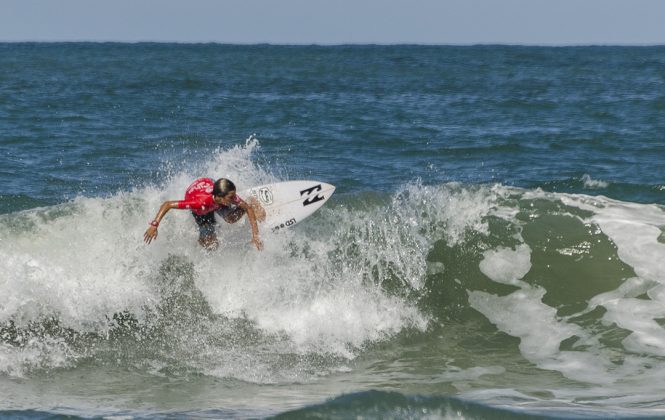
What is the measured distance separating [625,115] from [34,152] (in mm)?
15346

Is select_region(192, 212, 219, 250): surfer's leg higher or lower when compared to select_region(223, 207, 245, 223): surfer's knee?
lower

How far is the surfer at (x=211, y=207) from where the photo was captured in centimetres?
978

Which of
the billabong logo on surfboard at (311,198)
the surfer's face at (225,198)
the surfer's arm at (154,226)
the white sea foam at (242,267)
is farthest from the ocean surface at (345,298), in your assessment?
the surfer's arm at (154,226)

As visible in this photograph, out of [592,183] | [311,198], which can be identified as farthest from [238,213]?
[592,183]

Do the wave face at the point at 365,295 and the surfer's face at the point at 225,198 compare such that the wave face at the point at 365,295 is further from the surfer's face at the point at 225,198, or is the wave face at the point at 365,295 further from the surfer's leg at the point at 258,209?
the surfer's face at the point at 225,198

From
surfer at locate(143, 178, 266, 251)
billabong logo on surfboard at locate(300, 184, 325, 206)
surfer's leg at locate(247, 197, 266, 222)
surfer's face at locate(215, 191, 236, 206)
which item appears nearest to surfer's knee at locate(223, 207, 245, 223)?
surfer at locate(143, 178, 266, 251)

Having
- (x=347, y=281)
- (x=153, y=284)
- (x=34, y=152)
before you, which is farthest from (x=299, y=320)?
(x=34, y=152)

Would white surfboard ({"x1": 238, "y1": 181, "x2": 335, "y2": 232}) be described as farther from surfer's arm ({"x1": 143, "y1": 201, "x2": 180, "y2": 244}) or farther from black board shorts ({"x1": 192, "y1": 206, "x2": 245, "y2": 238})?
surfer's arm ({"x1": 143, "y1": 201, "x2": 180, "y2": 244})

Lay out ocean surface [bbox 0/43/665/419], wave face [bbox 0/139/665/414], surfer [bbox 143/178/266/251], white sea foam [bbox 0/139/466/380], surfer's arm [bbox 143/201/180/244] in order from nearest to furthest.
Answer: ocean surface [bbox 0/43/665/419] < wave face [bbox 0/139/665/414] < surfer's arm [bbox 143/201/180/244] < surfer [bbox 143/178/266/251] < white sea foam [bbox 0/139/466/380]

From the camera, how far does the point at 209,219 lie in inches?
416

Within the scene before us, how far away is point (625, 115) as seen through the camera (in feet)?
83.8

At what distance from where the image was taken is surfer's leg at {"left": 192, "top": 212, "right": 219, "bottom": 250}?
10532mm

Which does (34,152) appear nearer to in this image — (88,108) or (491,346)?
(88,108)

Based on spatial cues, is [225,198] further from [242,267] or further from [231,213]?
[242,267]
